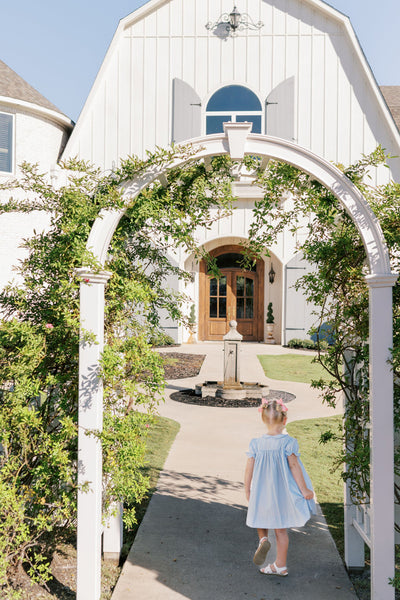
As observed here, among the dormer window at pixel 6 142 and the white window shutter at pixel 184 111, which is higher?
the white window shutter at pixel 184 111

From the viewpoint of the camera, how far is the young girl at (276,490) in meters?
3.30

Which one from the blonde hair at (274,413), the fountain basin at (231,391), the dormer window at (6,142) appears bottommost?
the fountain basin at (231,391)

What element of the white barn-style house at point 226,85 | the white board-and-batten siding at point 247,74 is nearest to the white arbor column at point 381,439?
the white barn-style house at point 226,85

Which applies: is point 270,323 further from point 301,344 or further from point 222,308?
point 222,308

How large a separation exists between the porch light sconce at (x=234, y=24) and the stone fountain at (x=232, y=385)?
8827 mm

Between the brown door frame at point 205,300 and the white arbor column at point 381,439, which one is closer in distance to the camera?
the white arbor column at point 381,439

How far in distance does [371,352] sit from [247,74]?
505 inches

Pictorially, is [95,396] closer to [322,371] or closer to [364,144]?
[322,371]

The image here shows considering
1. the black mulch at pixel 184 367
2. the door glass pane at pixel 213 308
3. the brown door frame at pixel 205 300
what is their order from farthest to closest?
1. the door glass pane at pixel 213 308
2. the brown door frame at pixel 205 300
3. the black mulch at pixel 184 367

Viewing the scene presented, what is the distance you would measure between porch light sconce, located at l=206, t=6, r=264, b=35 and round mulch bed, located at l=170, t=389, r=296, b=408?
982 centimetres

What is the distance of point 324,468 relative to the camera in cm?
579

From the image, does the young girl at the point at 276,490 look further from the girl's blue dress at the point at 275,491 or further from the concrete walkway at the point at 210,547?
the concrete walkway at the point at 210,547

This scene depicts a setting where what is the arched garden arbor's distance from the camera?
293cm

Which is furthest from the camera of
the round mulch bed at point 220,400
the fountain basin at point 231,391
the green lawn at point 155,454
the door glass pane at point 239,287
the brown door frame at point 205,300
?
the door glass pane at point 239,287
